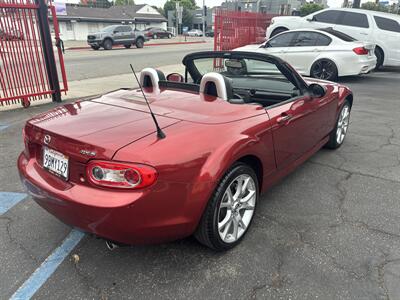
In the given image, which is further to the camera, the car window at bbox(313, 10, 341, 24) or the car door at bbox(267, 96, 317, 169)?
the car window at bbox(313, 10, 341, 24)

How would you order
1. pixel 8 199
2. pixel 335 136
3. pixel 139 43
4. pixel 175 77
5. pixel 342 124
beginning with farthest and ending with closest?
pixel 139 43, pixel 342 124, pixel 335 136, pixel 175 77, pixel 8 199

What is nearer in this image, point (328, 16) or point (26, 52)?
point (26, 52)

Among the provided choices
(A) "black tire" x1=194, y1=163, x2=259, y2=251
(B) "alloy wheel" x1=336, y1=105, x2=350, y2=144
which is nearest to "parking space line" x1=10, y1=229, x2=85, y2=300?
(A) "black tire" x1=194, y1=163, x2=259, y2=251

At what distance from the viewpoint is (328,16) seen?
12.0 m

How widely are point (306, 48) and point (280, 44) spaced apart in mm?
849

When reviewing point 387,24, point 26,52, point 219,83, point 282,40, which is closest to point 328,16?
point 387,24

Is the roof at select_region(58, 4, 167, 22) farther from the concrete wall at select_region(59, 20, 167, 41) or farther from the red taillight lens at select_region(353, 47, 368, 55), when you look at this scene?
the red taillight lens at select_region(353, 47, 368, 55)

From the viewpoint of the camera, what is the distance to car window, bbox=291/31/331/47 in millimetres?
9742

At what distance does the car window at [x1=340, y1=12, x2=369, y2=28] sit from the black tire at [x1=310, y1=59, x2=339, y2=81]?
2960 mm

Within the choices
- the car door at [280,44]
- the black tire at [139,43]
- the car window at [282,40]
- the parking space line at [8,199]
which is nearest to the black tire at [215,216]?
the parking space line at [8,199]

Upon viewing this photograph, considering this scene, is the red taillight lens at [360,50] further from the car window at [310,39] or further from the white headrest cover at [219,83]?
the white headrest cover at [219,83]

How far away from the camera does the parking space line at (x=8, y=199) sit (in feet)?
10.4

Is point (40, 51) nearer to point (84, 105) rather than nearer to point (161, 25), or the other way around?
point (84, 105)

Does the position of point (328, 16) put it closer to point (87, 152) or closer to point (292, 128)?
point (292, 128)
